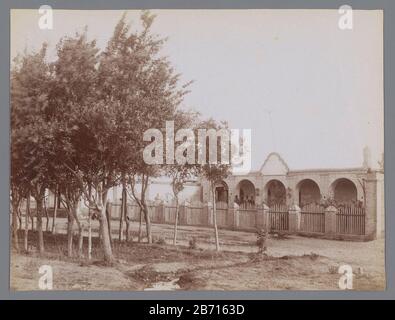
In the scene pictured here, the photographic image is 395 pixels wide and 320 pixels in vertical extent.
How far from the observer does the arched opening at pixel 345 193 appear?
833 cm

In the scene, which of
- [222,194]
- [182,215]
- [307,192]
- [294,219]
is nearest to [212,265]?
[182,215]

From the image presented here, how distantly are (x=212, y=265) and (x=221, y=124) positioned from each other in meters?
2.57

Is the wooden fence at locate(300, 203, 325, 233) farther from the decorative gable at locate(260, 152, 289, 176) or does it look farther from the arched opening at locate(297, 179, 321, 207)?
the decorative gable at locate(260, 152, 289, 176)

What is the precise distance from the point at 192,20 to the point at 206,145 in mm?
2282

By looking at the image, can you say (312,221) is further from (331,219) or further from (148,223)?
(148,223)

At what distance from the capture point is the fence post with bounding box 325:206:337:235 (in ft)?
27.6

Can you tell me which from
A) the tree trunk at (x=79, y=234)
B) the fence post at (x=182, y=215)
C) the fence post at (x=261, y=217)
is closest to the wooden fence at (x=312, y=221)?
the fence post at (x=261, y=217)

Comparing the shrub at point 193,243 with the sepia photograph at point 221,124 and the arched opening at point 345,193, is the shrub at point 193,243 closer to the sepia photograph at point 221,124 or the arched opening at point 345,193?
the sepia photograph at point 221,124

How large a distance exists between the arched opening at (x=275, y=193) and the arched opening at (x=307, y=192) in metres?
0.29

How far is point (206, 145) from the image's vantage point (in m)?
8.48
